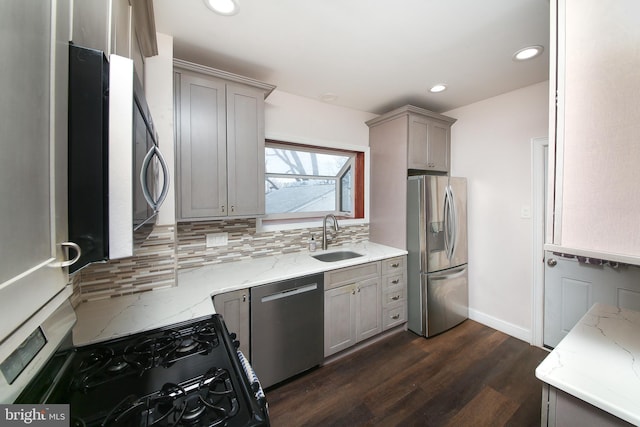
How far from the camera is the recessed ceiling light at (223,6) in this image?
136cm

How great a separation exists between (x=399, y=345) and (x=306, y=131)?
2391 millimetres

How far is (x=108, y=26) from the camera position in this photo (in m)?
0.79

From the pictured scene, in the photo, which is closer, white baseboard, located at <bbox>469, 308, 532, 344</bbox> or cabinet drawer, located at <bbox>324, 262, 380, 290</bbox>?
cabinet drawer, located at <bbox>324, 262, 380, 290</bbox>

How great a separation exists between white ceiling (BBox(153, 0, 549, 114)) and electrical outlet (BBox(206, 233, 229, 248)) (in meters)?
1.42

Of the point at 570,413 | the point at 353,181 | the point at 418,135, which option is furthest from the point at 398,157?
the point at 570,413

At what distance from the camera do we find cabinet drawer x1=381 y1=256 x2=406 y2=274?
8.13 feet

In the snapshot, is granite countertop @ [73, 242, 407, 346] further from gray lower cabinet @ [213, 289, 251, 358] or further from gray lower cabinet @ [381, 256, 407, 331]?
gray lower cabinet @ [381, 256, 407, 331]

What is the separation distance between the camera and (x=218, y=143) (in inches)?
74.0

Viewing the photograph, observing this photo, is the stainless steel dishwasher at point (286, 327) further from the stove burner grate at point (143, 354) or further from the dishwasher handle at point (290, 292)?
the stove burner grate at point (143, 354)

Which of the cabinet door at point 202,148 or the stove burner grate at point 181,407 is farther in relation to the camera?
the cabinet door at point 202,148

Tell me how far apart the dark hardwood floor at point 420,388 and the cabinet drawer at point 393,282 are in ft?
Answer: 1.81

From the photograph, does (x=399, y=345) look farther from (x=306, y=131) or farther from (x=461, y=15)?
(x=461, y=15)

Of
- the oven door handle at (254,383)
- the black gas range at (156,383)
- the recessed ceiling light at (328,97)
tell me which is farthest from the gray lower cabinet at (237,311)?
the recessed ceiling light at (328,97)

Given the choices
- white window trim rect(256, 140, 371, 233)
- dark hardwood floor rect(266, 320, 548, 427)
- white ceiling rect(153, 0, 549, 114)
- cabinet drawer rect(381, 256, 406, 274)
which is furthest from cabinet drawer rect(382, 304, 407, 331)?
white ceiling rect(153, 0, 549, 114)
